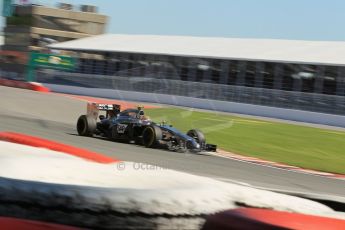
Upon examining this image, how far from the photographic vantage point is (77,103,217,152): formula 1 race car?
477 inches

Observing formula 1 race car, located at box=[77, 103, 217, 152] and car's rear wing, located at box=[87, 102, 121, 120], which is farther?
car's rear wing, located at box=[87, 102, 121, 120]

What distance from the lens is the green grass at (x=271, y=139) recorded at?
41.2ft

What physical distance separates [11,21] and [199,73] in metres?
25.3

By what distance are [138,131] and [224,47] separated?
2785 centimetres

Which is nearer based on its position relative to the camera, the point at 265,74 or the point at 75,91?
the point at 265,74

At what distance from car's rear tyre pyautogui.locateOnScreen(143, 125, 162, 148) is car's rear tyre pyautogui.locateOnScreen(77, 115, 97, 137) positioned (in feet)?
5.65

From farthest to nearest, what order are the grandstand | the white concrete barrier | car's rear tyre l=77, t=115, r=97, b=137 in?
the grandstand < the white concrete barrier < car's rear tyre l=77, t=115, r=97, b=137

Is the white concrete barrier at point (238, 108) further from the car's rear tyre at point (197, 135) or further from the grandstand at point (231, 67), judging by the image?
the car's rear tyre at point (197, 135)

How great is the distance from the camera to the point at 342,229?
226 cm

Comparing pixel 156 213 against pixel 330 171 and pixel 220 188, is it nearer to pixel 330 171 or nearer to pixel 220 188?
pixel 220 188

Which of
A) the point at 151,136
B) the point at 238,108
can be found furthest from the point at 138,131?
the point at 238,108

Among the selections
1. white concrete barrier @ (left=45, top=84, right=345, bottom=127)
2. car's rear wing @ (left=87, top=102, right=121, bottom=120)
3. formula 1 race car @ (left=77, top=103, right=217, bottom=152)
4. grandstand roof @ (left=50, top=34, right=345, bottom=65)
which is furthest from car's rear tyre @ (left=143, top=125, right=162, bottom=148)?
grandstand roof @ (left=50, top=34, right=345, bottom=65)

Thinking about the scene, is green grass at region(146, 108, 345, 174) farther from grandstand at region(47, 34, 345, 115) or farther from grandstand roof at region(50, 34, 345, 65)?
grandstand roof at region(50, 34, 345, 65)

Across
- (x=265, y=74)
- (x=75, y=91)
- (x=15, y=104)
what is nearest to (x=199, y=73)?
(x=265, y=74)
